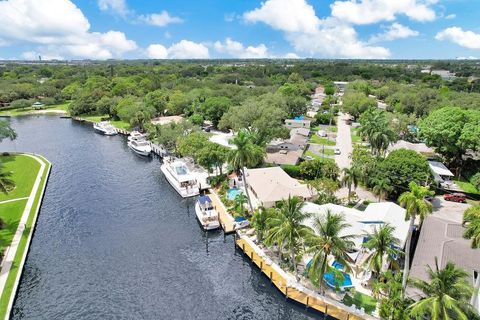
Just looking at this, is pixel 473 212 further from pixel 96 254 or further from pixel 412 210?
pixel 96 254

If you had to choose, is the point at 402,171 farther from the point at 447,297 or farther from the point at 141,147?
the point at 141,147

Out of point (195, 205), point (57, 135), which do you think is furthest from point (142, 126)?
point (195, 205)

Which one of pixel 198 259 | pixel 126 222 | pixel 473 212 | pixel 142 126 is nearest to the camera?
pixel 473 212

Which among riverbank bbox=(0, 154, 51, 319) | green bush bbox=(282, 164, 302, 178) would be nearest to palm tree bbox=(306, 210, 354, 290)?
riverbank bbox=(0, 154, 51, 319)

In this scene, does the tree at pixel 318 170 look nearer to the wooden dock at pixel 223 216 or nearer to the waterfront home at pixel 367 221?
the waterfront home at pixel 367 221

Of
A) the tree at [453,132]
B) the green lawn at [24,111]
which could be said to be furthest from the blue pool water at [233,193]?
the green lawn at [24,111]

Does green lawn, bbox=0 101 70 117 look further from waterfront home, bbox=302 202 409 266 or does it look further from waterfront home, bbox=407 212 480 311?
waterfront home, bbox=407 212 480 311

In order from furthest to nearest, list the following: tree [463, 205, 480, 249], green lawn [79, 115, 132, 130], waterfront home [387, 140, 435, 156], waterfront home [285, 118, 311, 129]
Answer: green lawn [79, 115, 132, 130] → waterfront home [285, 118, 311, 129] → waterfront home [387, 140, 435, 156] → tree [463, 205, 480, 249]
